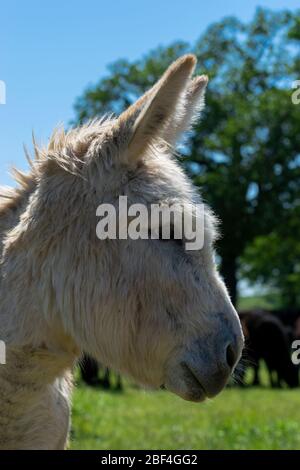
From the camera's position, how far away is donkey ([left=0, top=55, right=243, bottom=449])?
8.01 ft

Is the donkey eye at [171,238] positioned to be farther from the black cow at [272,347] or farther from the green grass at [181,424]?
the black cow at [272,347]

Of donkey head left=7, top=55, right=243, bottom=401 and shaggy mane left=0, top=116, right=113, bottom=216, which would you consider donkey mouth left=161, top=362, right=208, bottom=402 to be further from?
shaggy mane left=0, top=116, right=113, bottom=216

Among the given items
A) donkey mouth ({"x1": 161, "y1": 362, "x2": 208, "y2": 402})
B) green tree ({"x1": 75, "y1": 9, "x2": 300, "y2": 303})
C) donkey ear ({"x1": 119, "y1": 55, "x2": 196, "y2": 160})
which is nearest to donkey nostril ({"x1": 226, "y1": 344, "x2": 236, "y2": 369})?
donkey mouth ({"x1": 161, "y1": 362, "x2": 208, "y2": 402})

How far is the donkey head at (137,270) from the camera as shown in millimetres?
2430

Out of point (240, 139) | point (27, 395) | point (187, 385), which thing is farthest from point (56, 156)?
point (240, 139)

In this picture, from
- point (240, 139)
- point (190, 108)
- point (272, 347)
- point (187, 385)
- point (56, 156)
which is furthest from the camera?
point (240, 139)

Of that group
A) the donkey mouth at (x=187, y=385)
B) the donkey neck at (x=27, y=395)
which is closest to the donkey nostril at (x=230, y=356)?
the donkey mouth at (x=187, y=385)

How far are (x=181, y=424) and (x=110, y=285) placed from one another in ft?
24.7

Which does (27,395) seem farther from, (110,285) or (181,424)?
(181,424)

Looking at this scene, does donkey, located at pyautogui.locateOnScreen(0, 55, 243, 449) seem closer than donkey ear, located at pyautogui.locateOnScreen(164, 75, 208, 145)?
Yes

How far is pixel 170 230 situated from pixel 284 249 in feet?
119

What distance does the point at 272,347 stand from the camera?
20.4m

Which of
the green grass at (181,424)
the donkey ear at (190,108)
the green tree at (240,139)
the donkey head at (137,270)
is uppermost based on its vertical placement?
the green tree at (240,139)
